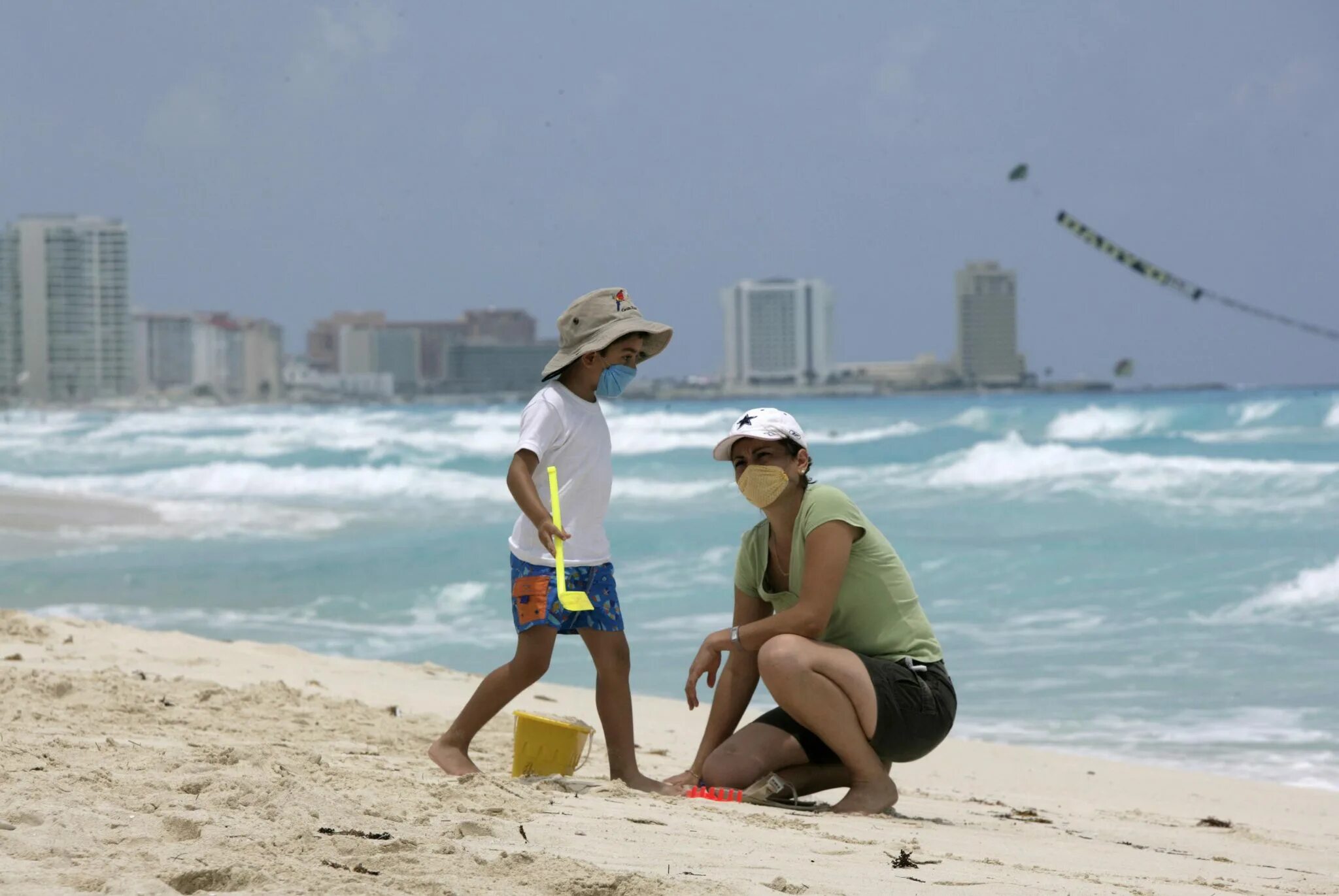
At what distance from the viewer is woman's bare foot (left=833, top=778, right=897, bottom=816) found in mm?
3789

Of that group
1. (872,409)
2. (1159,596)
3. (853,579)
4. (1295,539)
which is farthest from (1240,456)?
(872,409)

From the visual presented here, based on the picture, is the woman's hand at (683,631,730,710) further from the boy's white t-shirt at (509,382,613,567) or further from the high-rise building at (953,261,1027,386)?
the high-rise building at (953,261,1027,386)

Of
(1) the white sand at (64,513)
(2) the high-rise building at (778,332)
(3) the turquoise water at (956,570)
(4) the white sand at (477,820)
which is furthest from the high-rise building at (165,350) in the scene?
(4) the white sand at (477,820)

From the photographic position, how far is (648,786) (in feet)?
13.0

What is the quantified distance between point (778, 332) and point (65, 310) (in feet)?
178

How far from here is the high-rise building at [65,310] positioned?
346 ft

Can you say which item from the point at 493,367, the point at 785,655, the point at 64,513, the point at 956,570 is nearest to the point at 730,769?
the point at 785,655

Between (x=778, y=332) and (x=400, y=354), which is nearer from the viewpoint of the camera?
(x=778, y=332)

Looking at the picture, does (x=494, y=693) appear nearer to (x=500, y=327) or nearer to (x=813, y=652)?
(x=813, y=652)

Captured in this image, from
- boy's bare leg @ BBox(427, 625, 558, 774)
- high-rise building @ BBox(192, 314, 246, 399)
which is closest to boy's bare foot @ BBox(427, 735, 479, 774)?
boy's bare leg @ BBox(427, 625, 558, 774)

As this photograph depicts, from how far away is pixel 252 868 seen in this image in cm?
251

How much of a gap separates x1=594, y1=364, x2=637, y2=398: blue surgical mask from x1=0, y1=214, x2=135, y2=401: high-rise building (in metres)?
109

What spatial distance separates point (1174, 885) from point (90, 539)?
45.9ft

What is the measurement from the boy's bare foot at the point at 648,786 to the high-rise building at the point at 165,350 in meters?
120
